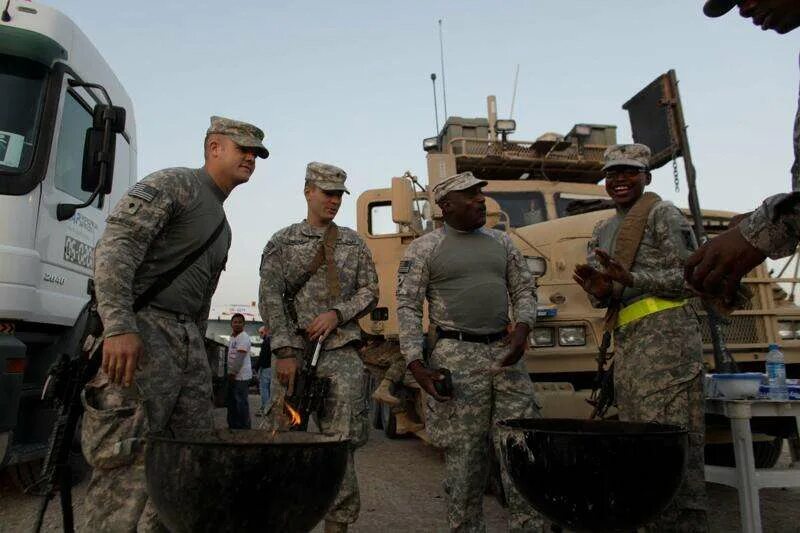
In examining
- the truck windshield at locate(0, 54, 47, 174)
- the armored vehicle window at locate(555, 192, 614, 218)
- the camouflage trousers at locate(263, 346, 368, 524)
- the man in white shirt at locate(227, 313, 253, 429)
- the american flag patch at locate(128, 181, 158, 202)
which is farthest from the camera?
the man in white shirt at locate(227, 313, 253, 429)

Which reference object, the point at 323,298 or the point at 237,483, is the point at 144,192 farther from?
the point at 237,483

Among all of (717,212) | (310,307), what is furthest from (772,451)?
(310,307)

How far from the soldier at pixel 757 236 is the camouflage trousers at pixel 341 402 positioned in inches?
79.8

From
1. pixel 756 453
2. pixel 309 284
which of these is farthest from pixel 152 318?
pixel 756 453

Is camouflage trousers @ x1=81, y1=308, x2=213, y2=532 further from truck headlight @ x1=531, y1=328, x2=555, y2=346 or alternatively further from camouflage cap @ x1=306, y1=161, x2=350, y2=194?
truck headlight @ x1=531, y1=328, x2=555, y2=346

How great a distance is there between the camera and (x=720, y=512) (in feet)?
14.0

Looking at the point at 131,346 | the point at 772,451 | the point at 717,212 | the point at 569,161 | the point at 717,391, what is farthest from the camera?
the point at 569,161

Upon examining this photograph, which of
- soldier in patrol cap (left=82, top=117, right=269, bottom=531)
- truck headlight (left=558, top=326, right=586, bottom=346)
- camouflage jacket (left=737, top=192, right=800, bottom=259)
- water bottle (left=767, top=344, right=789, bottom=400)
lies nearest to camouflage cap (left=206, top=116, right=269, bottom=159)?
soldier in patrol cap (left=82, top=117, right=269, bottom=531)

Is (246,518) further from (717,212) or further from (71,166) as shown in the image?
(717,212)

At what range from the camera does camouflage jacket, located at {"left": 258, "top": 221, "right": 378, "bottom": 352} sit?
3.31 m

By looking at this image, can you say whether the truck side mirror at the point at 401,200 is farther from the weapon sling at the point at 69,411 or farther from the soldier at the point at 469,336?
the weapon sling at the point at 69,411

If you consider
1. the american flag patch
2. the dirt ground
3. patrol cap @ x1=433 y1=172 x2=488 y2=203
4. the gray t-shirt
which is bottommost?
the dirt ground

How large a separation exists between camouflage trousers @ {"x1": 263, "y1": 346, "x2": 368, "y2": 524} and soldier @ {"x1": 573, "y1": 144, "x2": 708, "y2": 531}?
49.1 inches

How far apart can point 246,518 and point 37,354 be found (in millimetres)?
3283
